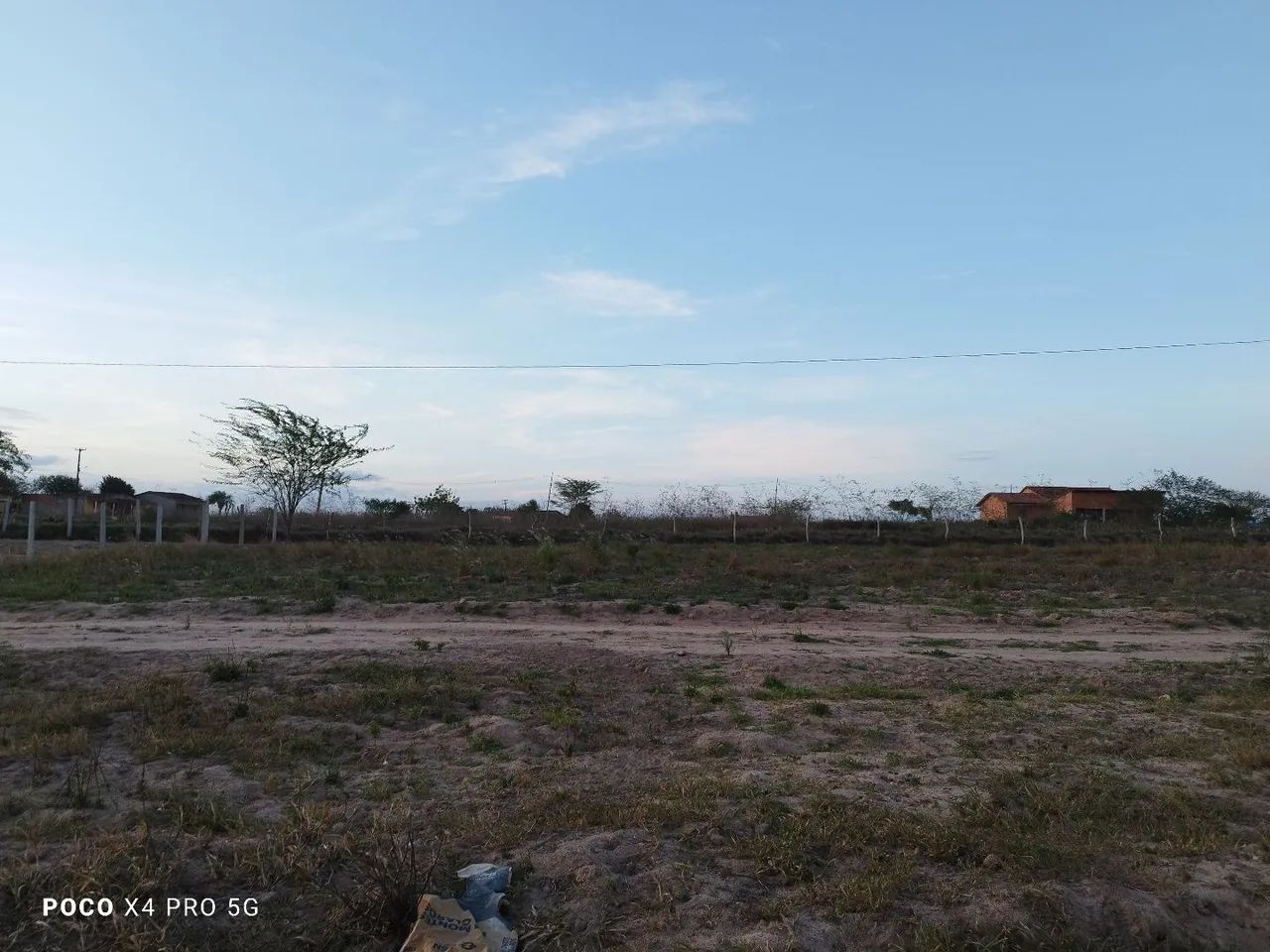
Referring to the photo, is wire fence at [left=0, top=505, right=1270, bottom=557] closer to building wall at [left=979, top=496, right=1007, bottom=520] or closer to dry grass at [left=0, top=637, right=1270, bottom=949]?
building wall at [left=979, top=496, right=1007, bottom=520]

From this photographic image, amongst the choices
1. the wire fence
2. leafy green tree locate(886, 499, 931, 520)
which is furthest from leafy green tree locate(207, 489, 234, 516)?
leafy green tree locate(886, 499, 931, 520)

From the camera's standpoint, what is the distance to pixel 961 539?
Answer: 1224 inches

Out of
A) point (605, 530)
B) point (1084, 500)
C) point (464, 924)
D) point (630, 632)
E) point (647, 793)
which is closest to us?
point (464, 924)

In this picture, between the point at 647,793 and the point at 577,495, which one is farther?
the point at 577,495

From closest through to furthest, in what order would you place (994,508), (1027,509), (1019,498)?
(994,508)
(1027,509)
(1019,498)

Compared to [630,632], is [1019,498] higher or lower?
higher

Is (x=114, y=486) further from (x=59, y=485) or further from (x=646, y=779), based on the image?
(x=646, y=779)

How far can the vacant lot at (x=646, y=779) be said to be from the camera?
388 cm

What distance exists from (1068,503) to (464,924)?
5454cm

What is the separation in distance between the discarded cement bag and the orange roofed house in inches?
1617

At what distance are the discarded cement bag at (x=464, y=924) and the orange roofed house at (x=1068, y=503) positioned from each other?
41.1 m

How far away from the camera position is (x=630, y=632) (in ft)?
40.7

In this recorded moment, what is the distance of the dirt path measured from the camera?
10.9 m

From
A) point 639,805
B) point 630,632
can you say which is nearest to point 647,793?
point 639,805
